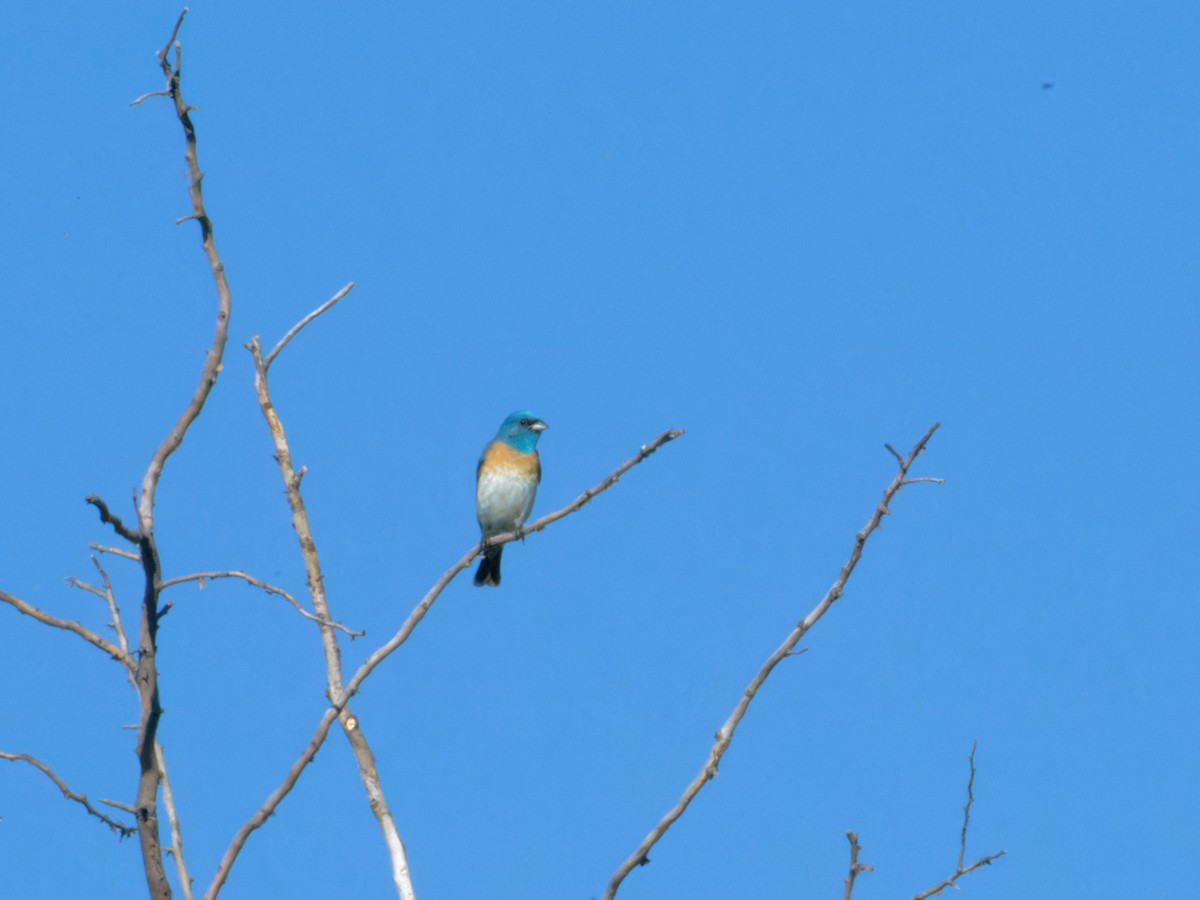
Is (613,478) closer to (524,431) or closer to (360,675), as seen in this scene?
(360,675)

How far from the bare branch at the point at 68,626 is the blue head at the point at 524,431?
743 centimetres

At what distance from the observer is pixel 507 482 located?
12461mm

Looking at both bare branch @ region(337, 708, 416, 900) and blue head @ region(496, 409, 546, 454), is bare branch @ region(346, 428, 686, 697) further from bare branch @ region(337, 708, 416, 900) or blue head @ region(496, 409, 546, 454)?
blue head @ region(496, 409, 546, 454)

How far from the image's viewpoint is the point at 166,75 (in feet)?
17.6

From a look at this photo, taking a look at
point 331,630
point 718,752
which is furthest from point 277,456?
point 718,752

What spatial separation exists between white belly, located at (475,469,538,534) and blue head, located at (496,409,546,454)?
0.91 feet

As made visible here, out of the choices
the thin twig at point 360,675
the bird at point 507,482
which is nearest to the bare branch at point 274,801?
the thin twig at point 360,675

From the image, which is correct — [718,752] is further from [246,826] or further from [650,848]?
[246,826]

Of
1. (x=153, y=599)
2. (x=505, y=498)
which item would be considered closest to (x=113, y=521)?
(x=153, y=599)

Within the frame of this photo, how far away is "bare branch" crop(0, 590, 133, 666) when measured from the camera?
16.6 feet

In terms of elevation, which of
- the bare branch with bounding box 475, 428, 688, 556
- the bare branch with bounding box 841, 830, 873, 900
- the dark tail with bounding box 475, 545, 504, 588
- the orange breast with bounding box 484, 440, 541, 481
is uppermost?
the orange breast with bounding box 484, 440, 541, 481

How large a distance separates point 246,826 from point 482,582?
7533 millimetres

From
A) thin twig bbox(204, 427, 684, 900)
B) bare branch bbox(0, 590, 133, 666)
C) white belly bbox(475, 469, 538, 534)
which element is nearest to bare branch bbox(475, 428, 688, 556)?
thin twig bbox(204, 427, 684, 900)

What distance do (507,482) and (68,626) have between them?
736 cm
